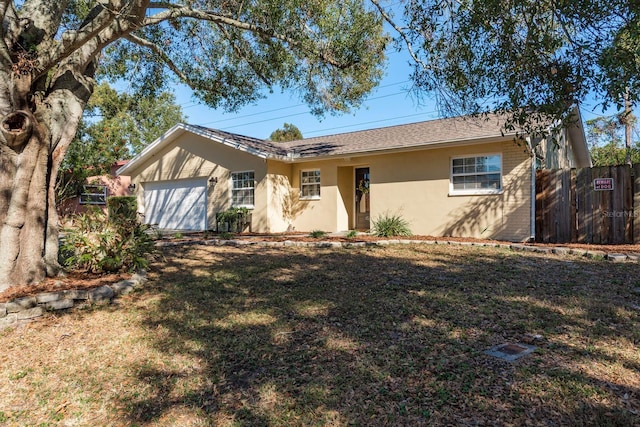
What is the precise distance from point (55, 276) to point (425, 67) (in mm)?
6845

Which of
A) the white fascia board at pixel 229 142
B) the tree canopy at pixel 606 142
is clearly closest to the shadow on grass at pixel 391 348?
the white fascia board at pixel 229 142

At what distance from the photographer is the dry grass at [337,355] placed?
2617 mm

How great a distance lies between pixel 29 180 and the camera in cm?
523

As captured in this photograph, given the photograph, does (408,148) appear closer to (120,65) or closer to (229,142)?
(229,142)

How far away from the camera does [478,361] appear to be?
3199mm

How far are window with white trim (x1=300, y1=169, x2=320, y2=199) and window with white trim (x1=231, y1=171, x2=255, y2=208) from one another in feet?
6.19

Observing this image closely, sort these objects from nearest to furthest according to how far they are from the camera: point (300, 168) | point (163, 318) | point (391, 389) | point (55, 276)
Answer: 1. point (391, 389)
2. point (163, 318)
3. point (55, 276)
4. point (300, 168)

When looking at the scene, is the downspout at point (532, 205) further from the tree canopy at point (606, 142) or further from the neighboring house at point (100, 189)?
the neighboring house at point (100, 189)

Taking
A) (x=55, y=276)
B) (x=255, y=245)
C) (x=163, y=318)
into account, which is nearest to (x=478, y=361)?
(x=163, y=318)

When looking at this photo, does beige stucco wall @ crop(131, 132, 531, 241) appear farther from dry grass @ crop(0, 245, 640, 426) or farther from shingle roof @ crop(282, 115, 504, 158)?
dry grass @ crop(0, 245, 640, 426)

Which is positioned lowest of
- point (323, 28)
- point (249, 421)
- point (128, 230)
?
point (249, 421)

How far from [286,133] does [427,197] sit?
32.2m

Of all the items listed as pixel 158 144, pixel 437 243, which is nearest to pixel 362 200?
pixel 437 243

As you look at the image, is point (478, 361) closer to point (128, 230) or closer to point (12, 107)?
point (128, 230)
